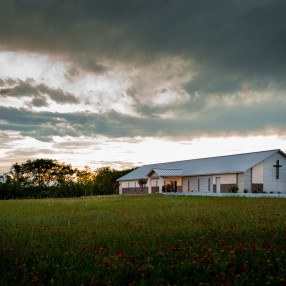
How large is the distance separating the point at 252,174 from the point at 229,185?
3.16m

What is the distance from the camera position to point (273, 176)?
118 feet

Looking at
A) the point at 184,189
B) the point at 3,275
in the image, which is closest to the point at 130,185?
the point at 184,189

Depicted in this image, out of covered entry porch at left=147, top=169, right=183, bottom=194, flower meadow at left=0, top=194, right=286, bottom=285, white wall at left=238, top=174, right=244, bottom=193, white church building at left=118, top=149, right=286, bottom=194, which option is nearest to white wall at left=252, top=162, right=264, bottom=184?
white church building at left=118, top=149, right=286, bottom=194

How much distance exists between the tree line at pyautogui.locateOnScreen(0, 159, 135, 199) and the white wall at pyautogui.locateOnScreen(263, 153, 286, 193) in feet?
77.4

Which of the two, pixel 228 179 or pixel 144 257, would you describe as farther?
pixel 228 179

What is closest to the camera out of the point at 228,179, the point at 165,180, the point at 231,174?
the point at 231,174

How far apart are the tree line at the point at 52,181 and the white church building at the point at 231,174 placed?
10.3m

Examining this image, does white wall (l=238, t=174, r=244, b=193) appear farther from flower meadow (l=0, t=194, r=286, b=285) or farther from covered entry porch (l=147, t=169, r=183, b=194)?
flower meadow (l=0, t=194, r=286, b=285)

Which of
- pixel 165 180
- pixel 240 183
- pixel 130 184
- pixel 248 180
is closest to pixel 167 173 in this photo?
pixel 165 180

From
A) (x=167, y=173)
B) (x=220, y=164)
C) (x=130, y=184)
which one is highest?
(x=220, y=164)

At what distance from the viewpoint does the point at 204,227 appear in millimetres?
8586

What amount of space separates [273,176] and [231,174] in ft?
17.6

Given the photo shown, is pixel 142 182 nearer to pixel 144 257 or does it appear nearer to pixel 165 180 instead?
pixel 165 180

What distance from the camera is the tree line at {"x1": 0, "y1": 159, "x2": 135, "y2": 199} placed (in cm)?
3650
